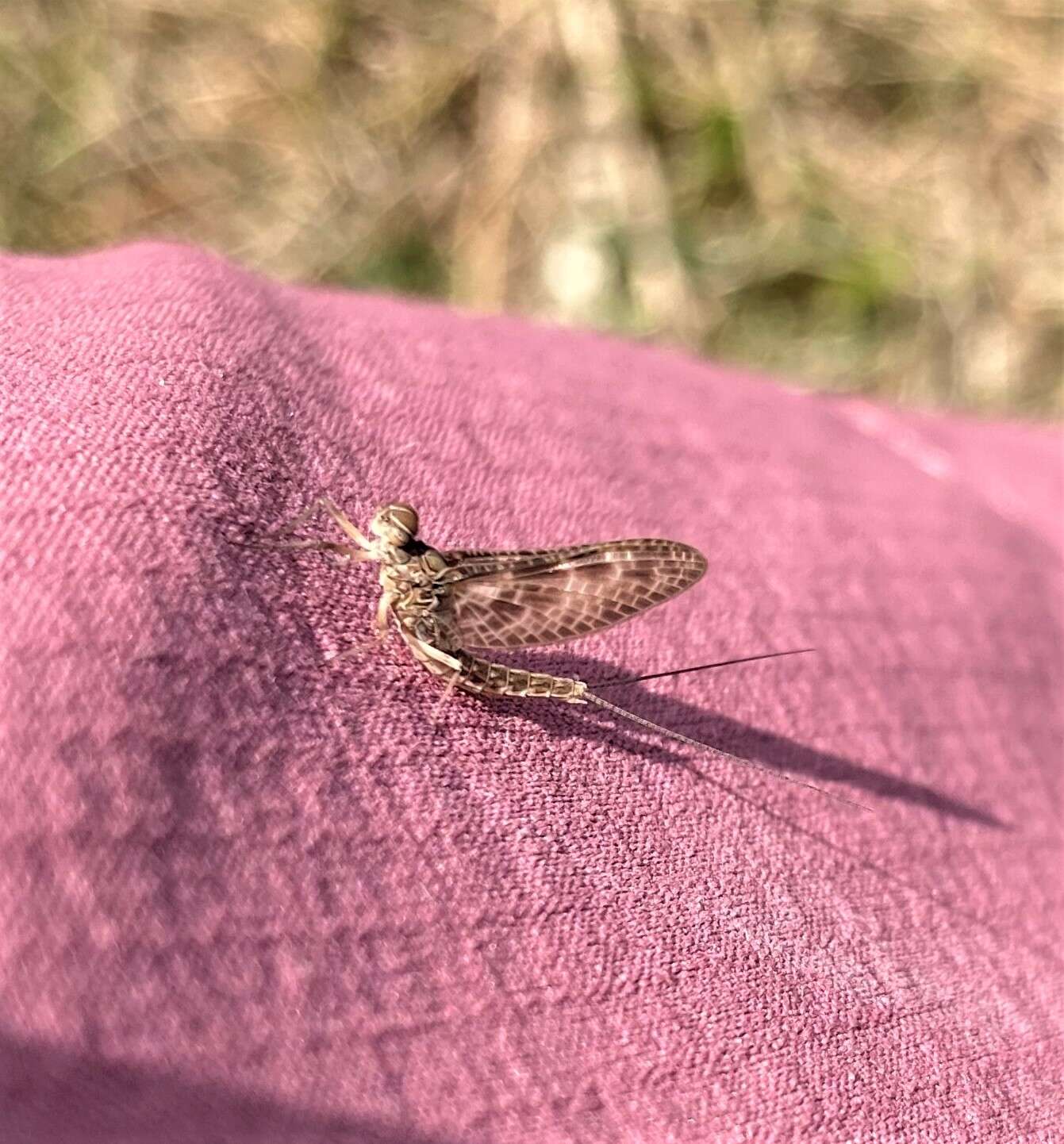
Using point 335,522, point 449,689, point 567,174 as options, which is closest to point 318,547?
point 335,522

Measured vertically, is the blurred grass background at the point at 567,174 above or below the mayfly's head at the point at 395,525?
below

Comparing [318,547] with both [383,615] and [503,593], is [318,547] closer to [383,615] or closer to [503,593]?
[383,615]

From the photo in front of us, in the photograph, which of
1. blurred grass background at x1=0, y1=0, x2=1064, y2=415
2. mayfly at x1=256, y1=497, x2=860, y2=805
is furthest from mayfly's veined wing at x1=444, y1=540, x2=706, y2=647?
blurred grass background at x1=0, y1=0, x2=1064, y2=415

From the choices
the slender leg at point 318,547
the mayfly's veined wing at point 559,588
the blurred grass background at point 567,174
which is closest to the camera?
the slender leg at point 318,547

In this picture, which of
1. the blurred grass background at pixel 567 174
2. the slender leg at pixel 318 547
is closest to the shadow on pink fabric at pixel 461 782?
the slender leg at pixel 318 547

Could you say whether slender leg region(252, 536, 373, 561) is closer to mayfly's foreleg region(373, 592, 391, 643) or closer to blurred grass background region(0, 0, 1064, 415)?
mayfly's foreleg region(373, 592, 391, 643)

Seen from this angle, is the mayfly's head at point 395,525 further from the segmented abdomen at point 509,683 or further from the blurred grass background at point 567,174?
the blurred grass background at point 567,174

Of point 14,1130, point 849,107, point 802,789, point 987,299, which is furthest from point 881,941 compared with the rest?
point 849,107
